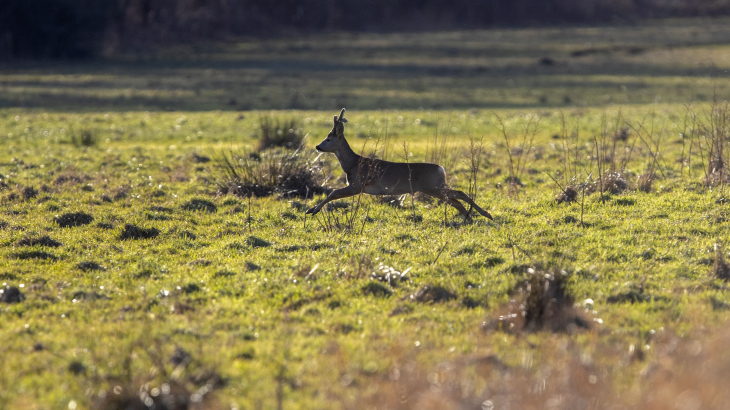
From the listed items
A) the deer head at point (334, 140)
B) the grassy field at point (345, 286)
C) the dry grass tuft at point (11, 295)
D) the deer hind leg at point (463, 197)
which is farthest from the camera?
the deer head at point (334, 140)

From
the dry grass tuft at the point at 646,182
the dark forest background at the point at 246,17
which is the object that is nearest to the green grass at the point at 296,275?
the dry grass tuft at the point at 646,182

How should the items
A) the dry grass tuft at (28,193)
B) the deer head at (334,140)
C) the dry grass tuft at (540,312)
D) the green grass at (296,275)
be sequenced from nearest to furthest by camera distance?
1. the green grass at (296,275)
2. the dry grass tuft at (540,312)
3. the deer head at (334,140)
4. the dry grass tuft at (28,193)

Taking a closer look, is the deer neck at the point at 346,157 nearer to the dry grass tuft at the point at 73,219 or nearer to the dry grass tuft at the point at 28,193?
the dry grass tuft at the point at 73,219

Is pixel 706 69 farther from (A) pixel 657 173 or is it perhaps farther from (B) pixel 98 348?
(B) pixel 98 348

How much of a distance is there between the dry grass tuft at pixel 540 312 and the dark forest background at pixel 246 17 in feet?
189

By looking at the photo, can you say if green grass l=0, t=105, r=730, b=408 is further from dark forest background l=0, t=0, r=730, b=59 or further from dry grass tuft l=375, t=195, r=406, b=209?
dark forest background l=0, t=0, r=730, b=59

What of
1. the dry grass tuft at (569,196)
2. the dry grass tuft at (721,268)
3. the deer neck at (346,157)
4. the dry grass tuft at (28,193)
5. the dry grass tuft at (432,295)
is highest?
the deer neck at (346,157)

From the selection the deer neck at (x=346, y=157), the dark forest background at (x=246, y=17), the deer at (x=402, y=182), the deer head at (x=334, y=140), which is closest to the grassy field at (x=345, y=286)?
the deer at (x=402, y=182)

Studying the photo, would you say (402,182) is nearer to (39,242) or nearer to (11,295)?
(39,242)

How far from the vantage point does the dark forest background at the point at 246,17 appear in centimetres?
5747

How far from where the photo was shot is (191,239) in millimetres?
9281

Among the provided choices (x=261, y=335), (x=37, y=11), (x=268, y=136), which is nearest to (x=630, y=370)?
(x=261, y=335)

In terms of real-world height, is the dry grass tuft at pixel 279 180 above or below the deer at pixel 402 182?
below

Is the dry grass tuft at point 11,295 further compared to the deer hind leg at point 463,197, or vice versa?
the deer hind leg at point 463,197
